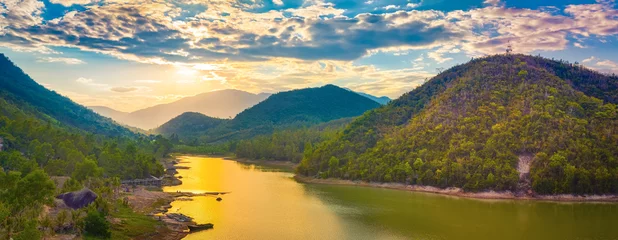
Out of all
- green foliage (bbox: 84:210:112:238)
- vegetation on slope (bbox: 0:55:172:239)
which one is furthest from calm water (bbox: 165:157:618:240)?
vegetation on slope (bbox: 0:55:172:239)

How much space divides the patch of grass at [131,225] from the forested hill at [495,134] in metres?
79.9

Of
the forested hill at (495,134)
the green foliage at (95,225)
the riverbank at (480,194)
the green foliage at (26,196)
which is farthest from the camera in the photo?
the forested hill at (495,134)

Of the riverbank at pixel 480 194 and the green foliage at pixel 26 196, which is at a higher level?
the green foliage at pixel 26 196

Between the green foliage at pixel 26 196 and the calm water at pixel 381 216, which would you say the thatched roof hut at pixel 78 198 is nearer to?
the green foliage at pixel 26 196

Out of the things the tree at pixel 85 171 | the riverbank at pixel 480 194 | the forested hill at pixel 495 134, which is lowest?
the riverbank at pixel 480 194

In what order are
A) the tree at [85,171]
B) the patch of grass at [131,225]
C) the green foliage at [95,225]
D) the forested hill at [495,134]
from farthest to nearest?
1. the forested hill at [495,134]
2. the tree at [85,171]
3. the patch of grass at [131,225]
4. the green foliage at [95,225]

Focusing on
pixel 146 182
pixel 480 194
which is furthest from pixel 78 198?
pixel 480 194

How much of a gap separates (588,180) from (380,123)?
268 feet

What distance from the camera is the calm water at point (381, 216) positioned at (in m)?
74.2

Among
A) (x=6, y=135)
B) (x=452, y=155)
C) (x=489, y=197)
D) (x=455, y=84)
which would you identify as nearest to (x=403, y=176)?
(x=452, y=155)

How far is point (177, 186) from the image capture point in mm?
130000

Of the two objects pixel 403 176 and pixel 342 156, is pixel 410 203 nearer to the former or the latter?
pixel 403 176

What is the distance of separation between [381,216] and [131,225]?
47179mm

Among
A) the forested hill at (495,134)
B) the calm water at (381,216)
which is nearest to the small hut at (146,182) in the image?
the calm water at (381,216)
